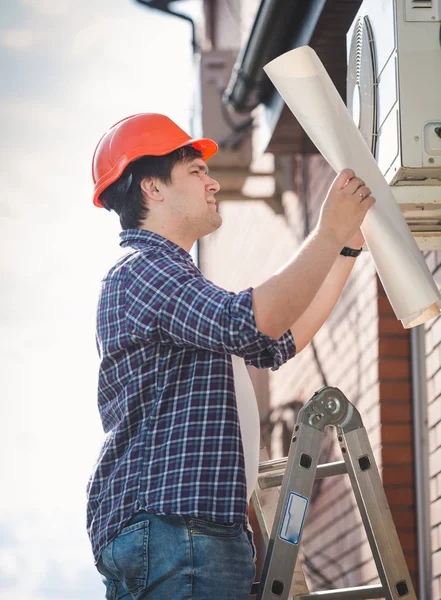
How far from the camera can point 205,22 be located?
496 inches

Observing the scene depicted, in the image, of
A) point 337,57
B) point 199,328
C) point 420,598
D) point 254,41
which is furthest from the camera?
point 254,41

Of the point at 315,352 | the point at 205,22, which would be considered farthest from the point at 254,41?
the point at 205,22

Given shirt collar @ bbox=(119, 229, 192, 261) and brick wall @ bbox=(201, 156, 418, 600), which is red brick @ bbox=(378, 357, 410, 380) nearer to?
brick wall @ bbox=(201, 156, 418, 600)

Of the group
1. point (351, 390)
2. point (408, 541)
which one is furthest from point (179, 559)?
point (351, 390)

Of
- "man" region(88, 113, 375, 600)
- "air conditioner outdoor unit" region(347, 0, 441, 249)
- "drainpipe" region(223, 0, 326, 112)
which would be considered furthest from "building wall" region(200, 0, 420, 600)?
"man" region(88, 113, 375, 600)

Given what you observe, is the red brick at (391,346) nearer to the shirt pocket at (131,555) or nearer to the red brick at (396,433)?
the red brick at (396,433)

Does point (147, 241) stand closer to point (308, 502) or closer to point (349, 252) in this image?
point (349, 252)

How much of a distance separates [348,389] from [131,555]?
3282 mm

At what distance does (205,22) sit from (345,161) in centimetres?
1043

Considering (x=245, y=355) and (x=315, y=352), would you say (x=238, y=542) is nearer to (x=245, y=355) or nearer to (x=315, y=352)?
(x=245, y=355)

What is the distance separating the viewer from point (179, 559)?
2371 millimetres

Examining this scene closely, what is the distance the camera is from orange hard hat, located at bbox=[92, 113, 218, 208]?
2.87 m

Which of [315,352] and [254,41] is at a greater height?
[254,41]

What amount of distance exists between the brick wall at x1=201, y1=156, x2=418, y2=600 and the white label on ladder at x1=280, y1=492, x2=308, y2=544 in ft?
7.25
